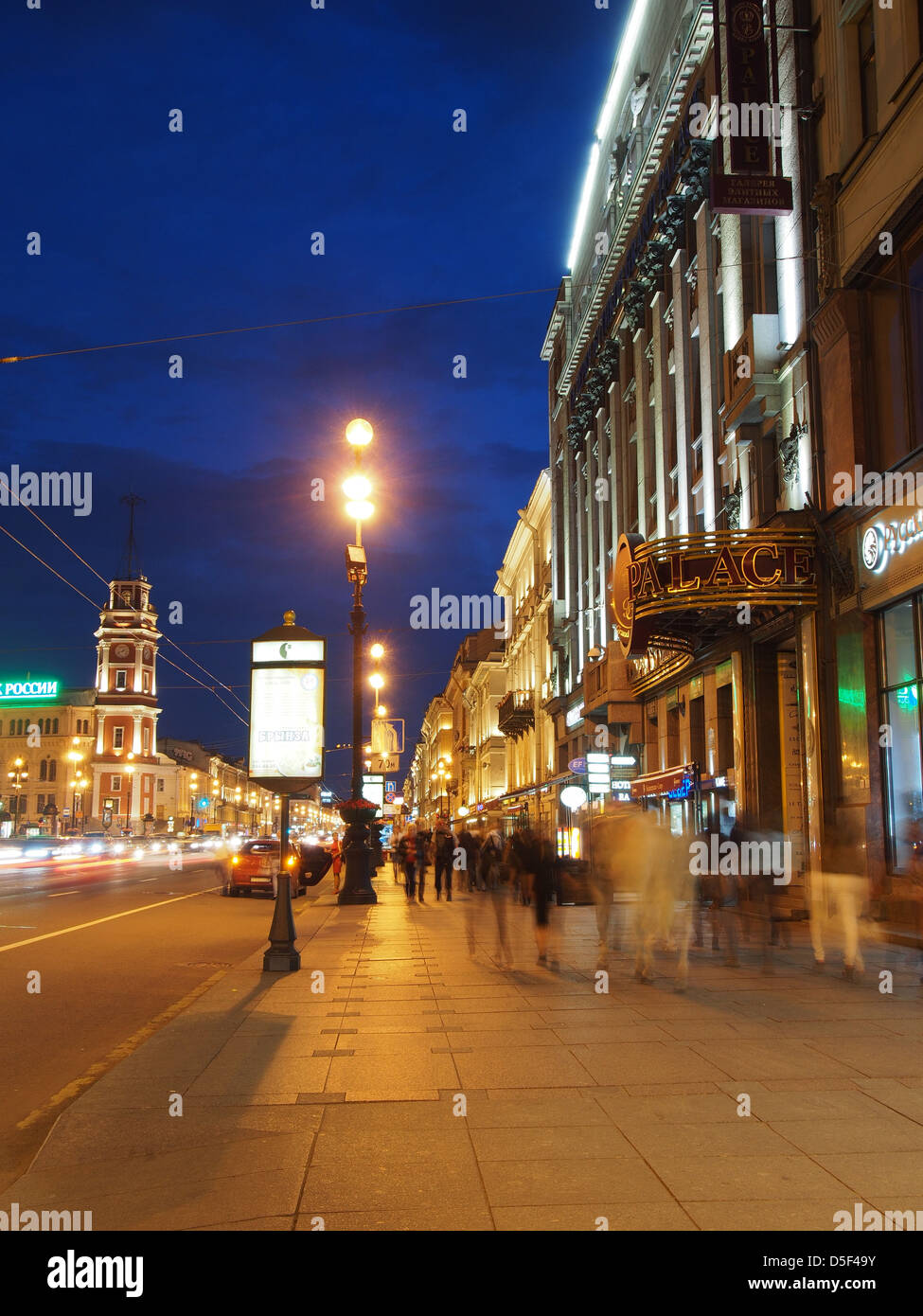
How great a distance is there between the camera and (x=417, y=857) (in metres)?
29.7

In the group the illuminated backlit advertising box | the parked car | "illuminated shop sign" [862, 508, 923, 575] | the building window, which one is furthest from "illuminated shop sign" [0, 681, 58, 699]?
the building window

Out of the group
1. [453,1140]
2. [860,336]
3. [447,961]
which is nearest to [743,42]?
[860,336]

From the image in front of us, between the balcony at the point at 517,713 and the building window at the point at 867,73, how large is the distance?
118ft

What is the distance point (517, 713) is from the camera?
54312mm

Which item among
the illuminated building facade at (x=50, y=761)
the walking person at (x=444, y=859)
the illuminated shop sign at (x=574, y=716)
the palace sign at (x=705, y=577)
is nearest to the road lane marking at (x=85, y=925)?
the walking person at (x=444, y=859)

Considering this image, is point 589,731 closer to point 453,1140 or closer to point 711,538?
point 711,538

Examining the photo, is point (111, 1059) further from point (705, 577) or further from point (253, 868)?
point (253, 868)

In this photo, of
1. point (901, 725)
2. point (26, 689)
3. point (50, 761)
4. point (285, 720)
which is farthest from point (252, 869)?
point (50, 761)

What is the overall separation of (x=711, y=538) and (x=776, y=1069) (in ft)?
43.0

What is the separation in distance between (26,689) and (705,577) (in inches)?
1302

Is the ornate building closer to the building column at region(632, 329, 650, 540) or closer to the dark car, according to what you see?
the dark car

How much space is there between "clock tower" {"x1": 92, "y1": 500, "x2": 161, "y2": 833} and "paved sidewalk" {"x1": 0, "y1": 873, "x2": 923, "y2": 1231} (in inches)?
5313

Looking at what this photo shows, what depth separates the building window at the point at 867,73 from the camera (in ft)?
56.0

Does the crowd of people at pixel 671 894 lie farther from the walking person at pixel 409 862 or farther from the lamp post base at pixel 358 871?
the walking person at pixel 409 862
